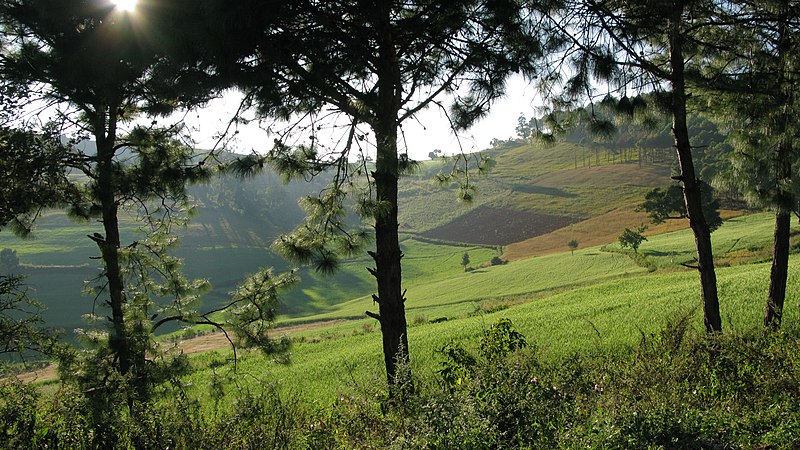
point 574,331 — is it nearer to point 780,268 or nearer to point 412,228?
point 780,268

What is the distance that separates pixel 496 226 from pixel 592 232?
21.9 m

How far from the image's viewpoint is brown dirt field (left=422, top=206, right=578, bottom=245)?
84438 mm

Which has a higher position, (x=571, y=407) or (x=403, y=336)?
(x=403, y=336)

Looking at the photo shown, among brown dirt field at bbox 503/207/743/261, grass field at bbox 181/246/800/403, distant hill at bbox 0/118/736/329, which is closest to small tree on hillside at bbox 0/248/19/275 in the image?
distant hill at bbox 0/118/736/329

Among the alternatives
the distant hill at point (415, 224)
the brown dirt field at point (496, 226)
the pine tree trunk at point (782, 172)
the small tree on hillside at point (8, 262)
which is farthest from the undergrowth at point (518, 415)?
the small tree on hillside at point (8, 262)

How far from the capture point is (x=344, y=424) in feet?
16.9

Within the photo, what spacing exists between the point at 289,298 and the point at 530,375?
226ft

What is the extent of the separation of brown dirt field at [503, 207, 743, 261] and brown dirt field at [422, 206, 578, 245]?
445 centimetres

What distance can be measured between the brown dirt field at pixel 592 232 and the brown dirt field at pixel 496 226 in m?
4.45

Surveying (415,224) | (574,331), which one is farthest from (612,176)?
(574,331)

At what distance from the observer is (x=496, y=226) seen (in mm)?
91688

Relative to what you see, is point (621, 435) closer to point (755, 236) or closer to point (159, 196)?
point (159, 196)

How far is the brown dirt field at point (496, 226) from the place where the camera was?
3324 inches

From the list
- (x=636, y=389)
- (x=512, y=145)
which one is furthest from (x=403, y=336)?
(x=512, y=145)
